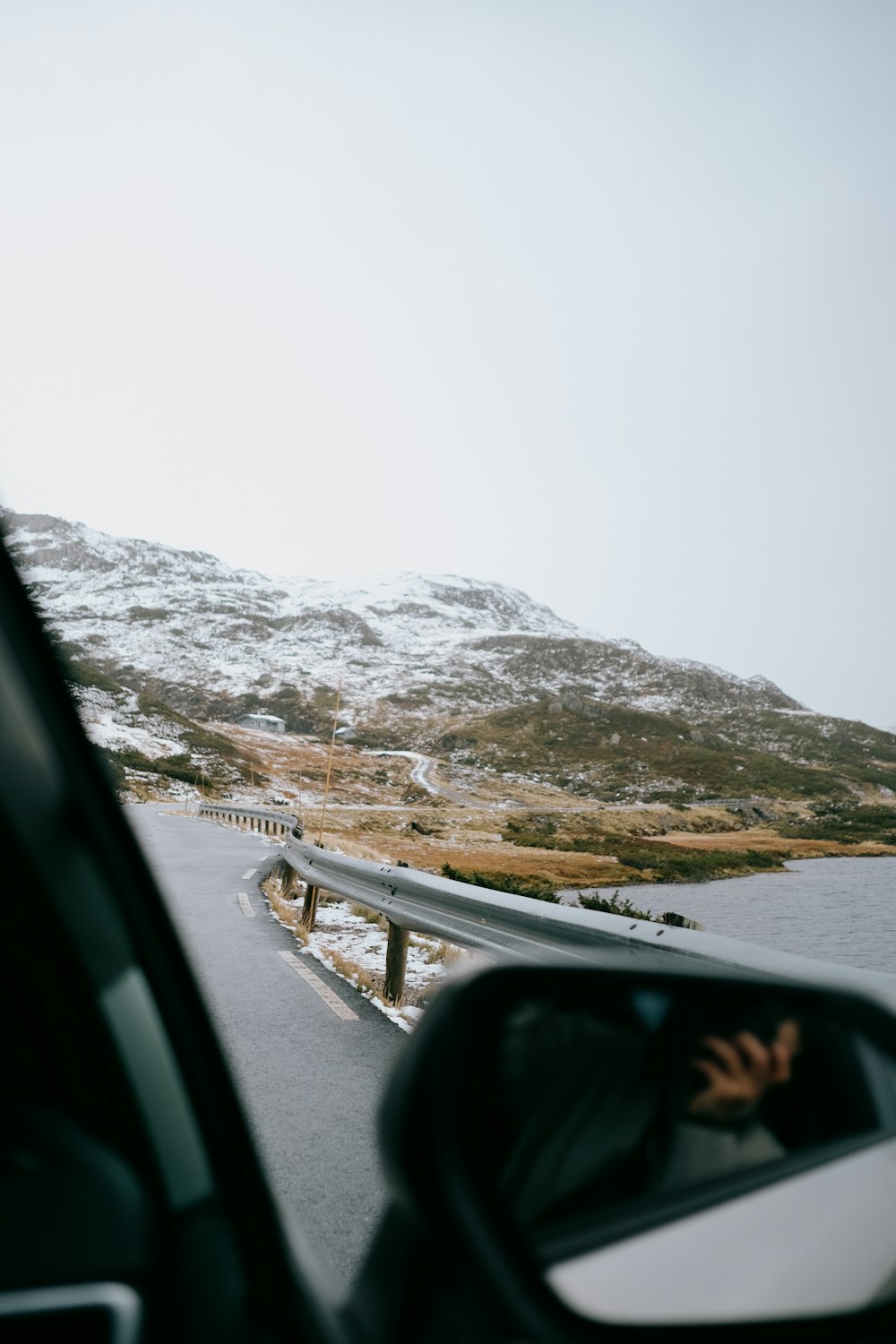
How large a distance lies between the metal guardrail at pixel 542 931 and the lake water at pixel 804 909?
6122 mm

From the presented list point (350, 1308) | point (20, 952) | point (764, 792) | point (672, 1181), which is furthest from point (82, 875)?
point (764, 792)

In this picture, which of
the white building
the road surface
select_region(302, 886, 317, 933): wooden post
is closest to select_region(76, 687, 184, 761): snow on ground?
select_region(302, 886, 317, 933): wooden post

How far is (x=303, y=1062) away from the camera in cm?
517

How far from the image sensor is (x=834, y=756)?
9181 cm

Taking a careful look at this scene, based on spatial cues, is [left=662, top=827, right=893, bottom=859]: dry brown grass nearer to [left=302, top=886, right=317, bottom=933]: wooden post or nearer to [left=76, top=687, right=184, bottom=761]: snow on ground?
[left=302, top=886, right=317, bottom=933]: wooden post

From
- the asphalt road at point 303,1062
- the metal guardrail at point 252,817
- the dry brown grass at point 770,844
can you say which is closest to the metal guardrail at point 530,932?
the asphalt road at point 303,1062

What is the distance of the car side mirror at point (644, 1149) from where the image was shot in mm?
1019

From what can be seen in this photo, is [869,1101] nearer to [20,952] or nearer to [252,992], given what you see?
[20,952]

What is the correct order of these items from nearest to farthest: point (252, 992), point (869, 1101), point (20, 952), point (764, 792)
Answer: point (20, 952) < point (869, 1101) < point (252, 992) < point (764, 792)

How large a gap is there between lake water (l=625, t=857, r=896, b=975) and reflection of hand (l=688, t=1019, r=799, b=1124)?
10.2 metres

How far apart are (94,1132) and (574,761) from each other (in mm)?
96684

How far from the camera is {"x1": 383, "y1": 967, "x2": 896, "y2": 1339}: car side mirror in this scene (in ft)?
3.34

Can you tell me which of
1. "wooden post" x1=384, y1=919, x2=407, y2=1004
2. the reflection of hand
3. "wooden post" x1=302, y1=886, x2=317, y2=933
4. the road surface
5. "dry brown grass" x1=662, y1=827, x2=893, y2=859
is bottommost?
the road surface

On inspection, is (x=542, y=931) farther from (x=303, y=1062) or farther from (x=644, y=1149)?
(x=644, y=1149)
